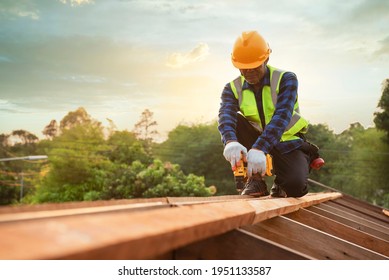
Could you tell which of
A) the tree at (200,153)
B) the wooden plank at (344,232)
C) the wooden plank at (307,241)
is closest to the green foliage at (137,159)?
the tree at (200,153)

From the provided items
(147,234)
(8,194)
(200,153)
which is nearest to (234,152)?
(147,234)

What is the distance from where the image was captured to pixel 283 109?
2.81 m

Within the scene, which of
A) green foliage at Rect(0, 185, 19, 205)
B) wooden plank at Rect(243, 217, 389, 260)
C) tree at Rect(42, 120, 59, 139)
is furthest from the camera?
tree at Rect(42, 120, 59, 139)

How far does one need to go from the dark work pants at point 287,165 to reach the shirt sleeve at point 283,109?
10.4 inches

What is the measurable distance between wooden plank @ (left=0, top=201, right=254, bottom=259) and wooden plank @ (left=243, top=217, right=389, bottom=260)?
0.58m

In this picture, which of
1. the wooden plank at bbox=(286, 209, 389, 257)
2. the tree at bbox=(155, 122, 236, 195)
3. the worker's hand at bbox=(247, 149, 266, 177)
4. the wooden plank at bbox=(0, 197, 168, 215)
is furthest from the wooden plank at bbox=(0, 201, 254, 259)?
the tree at bbox=(155, 122, 236, 195)

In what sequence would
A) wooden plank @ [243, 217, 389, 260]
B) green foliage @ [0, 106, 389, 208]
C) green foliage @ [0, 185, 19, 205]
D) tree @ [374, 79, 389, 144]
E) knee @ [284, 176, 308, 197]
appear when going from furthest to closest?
green foliage @ [0, 185, 19, 205], green foliage @ [0, 106, 389, 208], tree @ [374, 79, 389, 144], knee @ [284, 176, 308, 197], wooden plank @ [243, 217, 389, 260]

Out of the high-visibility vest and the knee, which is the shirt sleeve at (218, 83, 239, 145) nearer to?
the high-visibility vest

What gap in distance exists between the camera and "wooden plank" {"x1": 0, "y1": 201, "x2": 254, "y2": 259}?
435 mm

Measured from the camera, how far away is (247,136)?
3.05 m

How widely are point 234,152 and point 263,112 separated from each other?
0.65m
